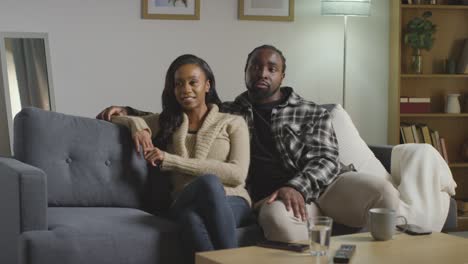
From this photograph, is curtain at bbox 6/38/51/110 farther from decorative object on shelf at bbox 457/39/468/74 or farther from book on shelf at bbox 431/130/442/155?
decorative object on shelf at bbox 457/39/468/74

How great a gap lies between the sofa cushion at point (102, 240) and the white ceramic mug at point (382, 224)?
76 centimetres

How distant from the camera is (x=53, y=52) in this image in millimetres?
4762

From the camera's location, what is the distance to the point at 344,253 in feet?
7.88

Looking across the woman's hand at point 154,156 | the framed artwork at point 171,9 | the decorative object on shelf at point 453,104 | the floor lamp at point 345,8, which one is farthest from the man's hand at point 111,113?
the decorative object on shelf at point 453,104

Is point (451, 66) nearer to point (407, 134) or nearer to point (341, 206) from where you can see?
point (407, 134)

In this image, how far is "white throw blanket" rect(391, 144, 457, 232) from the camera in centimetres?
345

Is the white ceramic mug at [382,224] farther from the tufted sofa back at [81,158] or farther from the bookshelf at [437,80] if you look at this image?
the bookshelf at [437,80]

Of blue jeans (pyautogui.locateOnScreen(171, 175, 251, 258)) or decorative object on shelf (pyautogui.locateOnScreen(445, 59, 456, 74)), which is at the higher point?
decorative object on shelf (pyautogui.locateOnScreen(445, 59, 456, 74))

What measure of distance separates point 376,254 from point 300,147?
1.10 m

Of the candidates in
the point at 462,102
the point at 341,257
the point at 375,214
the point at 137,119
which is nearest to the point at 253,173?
the point at 137,119

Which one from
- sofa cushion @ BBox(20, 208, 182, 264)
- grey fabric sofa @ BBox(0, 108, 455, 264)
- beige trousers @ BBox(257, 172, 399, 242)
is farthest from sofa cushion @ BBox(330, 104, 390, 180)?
sofa cushion @ BBox(20, 208, 182, 264)

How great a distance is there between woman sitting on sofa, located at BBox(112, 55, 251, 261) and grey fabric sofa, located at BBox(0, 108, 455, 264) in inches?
4.4

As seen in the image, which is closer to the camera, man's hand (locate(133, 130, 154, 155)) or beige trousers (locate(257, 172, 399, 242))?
beige trousers (locate(257, 172, 399, 242))

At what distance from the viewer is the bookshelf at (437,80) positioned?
542cm
